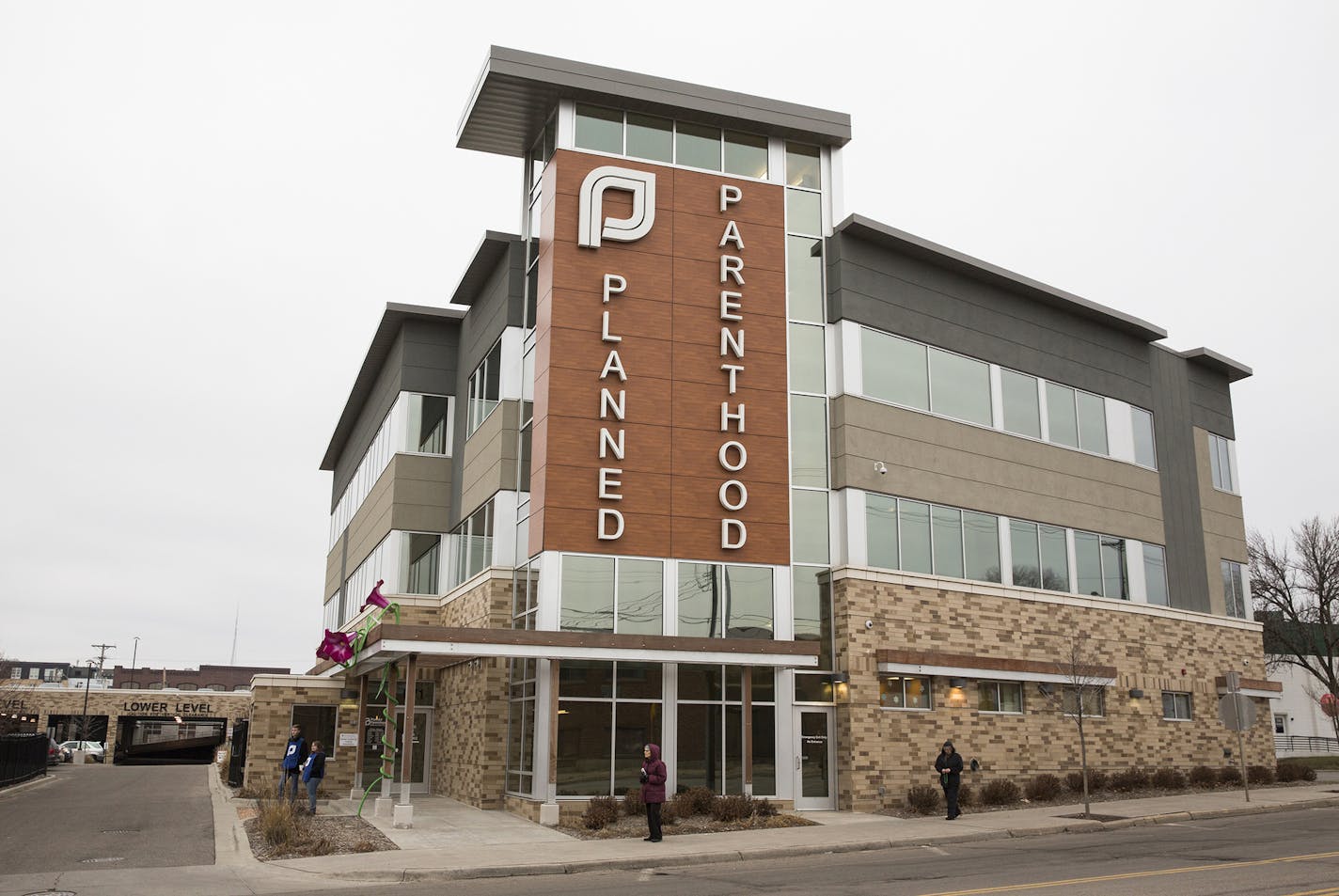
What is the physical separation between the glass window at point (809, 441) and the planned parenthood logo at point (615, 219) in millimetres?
5782

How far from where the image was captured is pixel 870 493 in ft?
92.6

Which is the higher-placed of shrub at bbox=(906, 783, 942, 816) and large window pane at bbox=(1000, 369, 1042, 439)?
large window pane at bbox=(1000, 369, 1042, 439)

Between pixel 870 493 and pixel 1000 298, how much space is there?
323 inches

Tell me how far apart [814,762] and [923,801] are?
2.61 meters

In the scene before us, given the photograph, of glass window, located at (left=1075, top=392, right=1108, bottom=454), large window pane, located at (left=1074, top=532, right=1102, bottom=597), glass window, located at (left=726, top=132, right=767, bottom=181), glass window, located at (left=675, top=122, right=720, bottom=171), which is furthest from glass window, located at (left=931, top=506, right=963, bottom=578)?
glass window, located at (left=675, top=122, right=720, bottom=171)

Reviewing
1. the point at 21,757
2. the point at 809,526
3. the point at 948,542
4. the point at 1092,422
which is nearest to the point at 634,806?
the point at 809,526

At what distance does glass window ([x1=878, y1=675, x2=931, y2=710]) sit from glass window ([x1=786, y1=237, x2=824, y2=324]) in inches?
363

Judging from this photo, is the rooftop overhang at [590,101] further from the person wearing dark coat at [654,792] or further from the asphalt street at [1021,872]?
the asphalt street at [1021,872]

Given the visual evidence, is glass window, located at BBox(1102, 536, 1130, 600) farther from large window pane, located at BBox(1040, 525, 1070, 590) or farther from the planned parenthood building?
large window pane, located at BBox(1040, 525, 1070, 590)

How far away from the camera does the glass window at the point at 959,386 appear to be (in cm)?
3022

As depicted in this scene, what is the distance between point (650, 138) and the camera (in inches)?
1112

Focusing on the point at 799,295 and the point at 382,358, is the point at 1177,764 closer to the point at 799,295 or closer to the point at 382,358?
the point at 799,295

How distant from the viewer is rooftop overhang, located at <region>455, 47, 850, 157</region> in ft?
88.6

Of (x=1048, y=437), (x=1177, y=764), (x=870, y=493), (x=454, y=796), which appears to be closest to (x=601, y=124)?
(x=870, y=493)
